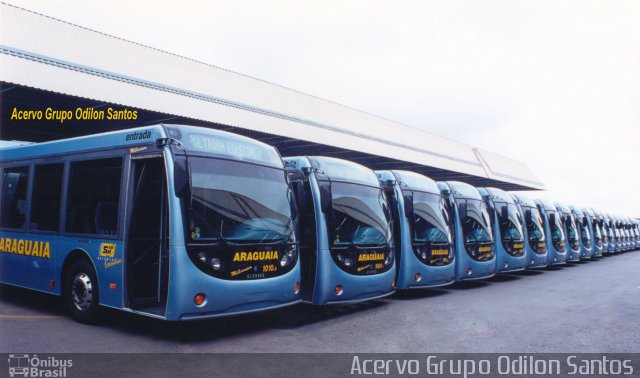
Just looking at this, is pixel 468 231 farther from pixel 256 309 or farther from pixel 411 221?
pixel 256 309

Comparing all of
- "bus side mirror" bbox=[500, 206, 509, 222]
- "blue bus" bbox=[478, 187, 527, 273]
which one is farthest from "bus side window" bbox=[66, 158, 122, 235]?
"bus side mirror" bbox=[500, 206, 509, 222]

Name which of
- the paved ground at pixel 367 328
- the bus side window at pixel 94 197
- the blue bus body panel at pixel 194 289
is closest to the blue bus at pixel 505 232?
the paved ground at pixel 367 328

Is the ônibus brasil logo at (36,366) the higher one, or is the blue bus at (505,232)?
the blue bus at (505,232)

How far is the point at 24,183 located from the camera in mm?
9023

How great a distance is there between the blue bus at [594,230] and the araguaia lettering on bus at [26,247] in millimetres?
23679

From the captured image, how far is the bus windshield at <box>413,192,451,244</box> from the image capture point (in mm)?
10848

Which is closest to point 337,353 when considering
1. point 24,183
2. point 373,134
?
point 24,183

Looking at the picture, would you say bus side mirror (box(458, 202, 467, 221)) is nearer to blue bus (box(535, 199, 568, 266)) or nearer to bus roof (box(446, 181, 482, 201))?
bus roof (box(446, 181, 482, 201))

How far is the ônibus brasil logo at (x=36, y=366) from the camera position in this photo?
5082 millimetres

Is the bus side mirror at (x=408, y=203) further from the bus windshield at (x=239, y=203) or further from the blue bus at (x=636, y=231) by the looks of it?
A: the blue bus at (x=636, y=231)

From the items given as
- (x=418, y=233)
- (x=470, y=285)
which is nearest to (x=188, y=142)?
(x=418, y=233)

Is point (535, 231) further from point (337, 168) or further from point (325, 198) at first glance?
point (325, 198)

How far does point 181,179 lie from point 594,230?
25.5m

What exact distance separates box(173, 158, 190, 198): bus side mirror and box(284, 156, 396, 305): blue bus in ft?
9.01
